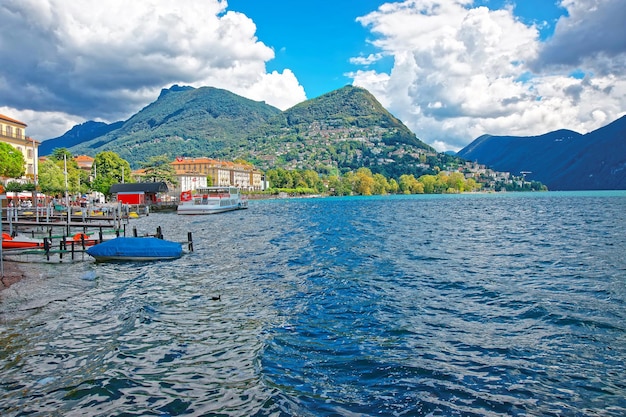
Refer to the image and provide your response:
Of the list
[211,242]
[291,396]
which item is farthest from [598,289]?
[211,242]

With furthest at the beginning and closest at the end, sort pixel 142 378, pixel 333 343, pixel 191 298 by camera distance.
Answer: pixel 191 298 < pixel 333 343 < pixel 142 378

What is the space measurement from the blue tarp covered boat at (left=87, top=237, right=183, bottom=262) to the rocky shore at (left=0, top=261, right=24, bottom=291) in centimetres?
393

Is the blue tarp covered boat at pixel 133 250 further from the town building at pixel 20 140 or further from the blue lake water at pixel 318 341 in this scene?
the town building at pixel 20 140

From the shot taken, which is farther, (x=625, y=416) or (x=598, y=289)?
(x=598, y=289)

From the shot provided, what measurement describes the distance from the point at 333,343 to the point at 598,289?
484 inches

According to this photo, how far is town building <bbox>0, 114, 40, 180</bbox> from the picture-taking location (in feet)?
238

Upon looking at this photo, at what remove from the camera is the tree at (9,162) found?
5866cm

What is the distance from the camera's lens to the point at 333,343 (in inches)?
460

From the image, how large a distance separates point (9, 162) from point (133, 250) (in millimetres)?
45977

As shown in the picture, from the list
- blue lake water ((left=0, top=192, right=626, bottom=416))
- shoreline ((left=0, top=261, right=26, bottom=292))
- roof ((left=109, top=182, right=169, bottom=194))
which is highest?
roof ((left=109, top=182, right=169, bottom=194))

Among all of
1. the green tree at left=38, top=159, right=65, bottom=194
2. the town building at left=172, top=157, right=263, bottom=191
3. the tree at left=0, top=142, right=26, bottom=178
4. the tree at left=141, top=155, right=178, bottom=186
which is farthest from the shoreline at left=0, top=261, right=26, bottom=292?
the town building at left=172, top=157, right=263, bottom=191

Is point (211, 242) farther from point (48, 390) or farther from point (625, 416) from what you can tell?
point (625, 416)

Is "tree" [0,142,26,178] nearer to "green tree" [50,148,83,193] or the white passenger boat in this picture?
"green tree" [50,148,83,193]

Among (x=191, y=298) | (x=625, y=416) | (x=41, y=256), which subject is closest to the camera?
(x=625, y=416)
